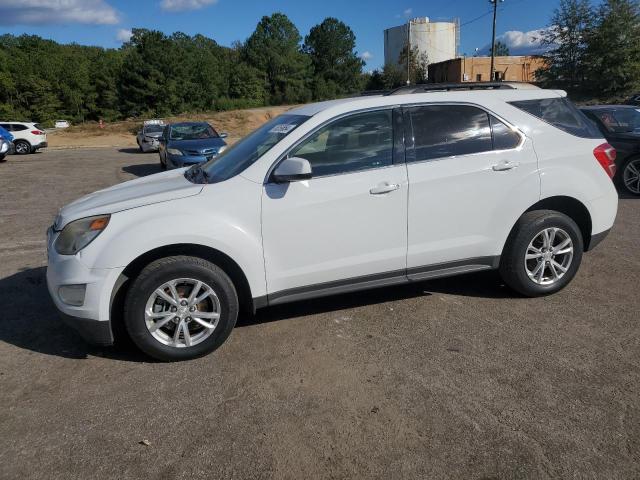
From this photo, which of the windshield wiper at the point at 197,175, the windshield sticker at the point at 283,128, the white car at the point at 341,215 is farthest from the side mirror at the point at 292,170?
the windshield wiper at the point at 197,175

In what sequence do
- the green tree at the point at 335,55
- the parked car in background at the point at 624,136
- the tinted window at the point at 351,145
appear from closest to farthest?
the tinted window at the point at 351,145
the parked car in background at the point at 624,136
the green tree at the point at 335,55

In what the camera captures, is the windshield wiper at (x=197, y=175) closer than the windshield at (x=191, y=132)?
Yes

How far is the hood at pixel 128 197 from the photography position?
3727mm

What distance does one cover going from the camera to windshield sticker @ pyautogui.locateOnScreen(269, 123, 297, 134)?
410 centimetres

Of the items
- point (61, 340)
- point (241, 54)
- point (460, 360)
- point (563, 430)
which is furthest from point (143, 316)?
point (241, 54)

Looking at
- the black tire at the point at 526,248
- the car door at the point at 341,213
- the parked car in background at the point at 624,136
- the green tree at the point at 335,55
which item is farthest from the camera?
the green tree at the point at 335,55

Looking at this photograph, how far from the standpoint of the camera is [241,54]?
87.1 meters

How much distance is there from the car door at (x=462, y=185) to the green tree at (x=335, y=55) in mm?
90257

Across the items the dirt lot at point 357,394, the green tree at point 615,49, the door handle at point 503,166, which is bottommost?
the dirt lot at point 357,394

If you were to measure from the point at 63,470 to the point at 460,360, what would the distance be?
249 cm

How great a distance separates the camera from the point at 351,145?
13.5 ft

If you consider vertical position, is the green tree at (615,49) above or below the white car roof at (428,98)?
above

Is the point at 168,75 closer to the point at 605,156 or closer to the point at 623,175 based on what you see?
the point at 623,175

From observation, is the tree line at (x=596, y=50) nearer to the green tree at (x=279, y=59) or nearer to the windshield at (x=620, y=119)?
the windshield at (x=620, y=119)
